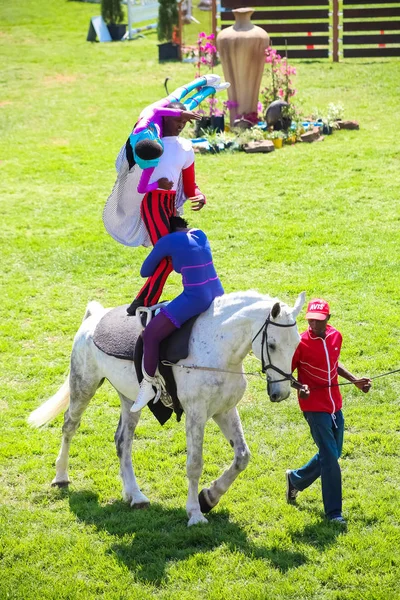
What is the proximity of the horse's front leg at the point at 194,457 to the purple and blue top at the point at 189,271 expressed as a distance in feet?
2.53

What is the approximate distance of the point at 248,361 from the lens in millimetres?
10180

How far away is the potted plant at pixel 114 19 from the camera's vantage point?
3133cm

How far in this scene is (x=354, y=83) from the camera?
23531 millimetres

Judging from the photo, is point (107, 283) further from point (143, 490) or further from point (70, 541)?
point (70, 541)

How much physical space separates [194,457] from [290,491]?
3.13ft

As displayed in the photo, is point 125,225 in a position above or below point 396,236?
above

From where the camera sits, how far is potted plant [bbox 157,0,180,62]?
27.8 m

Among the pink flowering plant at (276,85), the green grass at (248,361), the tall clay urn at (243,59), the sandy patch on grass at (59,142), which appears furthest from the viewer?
the sandy patch on grass at (59,142)

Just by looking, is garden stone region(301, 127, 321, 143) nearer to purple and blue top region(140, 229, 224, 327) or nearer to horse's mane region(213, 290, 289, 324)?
purple and blue top region(140, 229, 224, 327)

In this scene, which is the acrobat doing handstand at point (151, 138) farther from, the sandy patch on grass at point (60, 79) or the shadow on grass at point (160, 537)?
the sandy patch on grass at point (60, 79)

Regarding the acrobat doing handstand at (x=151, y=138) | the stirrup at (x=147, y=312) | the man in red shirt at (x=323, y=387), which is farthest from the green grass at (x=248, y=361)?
the acrobat doing handstand at (x=151, y=138)

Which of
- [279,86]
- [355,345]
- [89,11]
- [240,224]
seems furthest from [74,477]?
[89,11]

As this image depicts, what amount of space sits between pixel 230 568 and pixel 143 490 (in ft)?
4.98

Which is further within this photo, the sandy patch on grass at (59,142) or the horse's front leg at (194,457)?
the sandy patch on grass at (59,142)
